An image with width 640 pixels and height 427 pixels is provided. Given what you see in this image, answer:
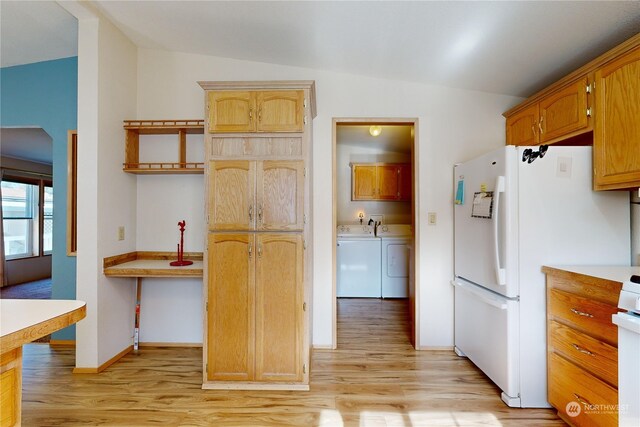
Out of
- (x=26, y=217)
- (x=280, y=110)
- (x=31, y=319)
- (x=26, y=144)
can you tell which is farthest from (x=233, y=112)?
(x=26, y=217)

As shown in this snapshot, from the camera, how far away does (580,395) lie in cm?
173

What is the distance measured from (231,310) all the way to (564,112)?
2.70 metres

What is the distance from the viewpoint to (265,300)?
226 centimetres

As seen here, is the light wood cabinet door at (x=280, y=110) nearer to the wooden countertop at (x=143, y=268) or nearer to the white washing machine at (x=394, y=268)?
the wooden countertop at (x=143, y=268)

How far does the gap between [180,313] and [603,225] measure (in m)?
3.40

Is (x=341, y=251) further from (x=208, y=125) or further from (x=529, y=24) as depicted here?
(x=529, y=24)

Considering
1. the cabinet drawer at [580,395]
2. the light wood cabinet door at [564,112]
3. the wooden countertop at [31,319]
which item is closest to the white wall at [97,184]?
the wooden countertop at [31,319]

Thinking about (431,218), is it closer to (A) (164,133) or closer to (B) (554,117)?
(B) (554,117)

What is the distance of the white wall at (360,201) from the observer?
212 inches

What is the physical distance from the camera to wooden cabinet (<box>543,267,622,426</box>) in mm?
1557

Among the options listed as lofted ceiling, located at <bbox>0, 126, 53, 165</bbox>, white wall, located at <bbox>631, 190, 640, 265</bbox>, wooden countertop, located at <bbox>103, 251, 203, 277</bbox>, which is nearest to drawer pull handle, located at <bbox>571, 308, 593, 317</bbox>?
white wall, located at <bbox>631, 190, 640, 265</bbox>

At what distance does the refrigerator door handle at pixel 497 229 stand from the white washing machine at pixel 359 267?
2.54 m

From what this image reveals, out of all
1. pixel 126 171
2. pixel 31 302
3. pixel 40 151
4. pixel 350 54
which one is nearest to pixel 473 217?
pixel 350 54

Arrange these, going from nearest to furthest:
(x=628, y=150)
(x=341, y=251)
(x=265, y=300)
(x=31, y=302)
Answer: (x=31, y=302) < (x=628, y=150) < (x=265, y=300) < (x=341, y=251)
